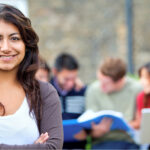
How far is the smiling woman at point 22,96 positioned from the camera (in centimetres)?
164

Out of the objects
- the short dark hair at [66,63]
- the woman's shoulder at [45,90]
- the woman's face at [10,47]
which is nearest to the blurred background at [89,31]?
the short dark hair at [66,63]

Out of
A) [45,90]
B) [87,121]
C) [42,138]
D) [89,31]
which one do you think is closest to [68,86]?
[87,121]

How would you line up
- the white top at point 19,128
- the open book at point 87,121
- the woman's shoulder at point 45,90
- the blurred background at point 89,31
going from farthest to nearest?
the blurred background at point 89,31 → the open book at point 87,121 → the woman's shoulder at point 45,90 → the white top at point 19,128

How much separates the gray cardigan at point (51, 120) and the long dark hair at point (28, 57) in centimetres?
3

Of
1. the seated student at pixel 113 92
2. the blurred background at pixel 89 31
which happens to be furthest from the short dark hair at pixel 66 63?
the blurred background at pixel 89 31

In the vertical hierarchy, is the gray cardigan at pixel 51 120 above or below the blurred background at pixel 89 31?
below

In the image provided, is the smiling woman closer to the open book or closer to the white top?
the white top

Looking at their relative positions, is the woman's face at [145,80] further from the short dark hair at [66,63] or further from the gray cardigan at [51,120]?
the gray cardigan at [51,120]

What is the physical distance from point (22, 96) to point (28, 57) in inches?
8.4

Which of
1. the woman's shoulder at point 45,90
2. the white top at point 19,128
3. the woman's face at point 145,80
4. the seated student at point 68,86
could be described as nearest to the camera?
the white top at point 19,128

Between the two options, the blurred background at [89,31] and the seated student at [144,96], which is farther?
the blurred background at [89,31]

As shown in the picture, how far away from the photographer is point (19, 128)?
1.63 meters

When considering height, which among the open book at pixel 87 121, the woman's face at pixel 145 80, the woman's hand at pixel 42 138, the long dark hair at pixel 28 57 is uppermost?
the long dark hair at pixel 28 57

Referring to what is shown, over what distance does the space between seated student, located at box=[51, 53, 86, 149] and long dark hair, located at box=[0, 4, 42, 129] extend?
1.44 metres
